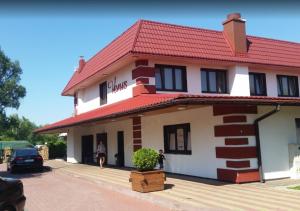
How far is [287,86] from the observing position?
76.7 ft

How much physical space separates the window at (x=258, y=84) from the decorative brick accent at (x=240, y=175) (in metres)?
8.61

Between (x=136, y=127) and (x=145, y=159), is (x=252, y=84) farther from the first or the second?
(x=145, y=159)

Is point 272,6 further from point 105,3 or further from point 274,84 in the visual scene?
point 274,84

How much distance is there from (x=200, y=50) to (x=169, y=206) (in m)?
11.8

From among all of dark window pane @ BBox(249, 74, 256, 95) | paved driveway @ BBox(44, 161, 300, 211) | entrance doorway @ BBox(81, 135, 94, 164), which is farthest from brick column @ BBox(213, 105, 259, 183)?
entrance doorway @ BBox(81, 135, 94, 164)

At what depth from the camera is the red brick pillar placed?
65.8 feet

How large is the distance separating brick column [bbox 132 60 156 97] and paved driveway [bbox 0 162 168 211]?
4.97 m

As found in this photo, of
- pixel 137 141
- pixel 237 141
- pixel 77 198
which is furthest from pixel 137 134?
pixel 77 198

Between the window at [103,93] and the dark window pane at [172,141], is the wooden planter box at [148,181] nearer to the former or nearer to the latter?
the dark window pane at [172,141]

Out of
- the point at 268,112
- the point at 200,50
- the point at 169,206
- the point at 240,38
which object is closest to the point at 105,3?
the point at 169,206

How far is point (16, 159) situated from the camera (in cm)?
2238

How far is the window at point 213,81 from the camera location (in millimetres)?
20797

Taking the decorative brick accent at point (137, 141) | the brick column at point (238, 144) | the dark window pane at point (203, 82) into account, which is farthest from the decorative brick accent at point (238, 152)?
the dark window pane at point (203, 82)

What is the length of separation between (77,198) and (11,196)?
4.21 m
